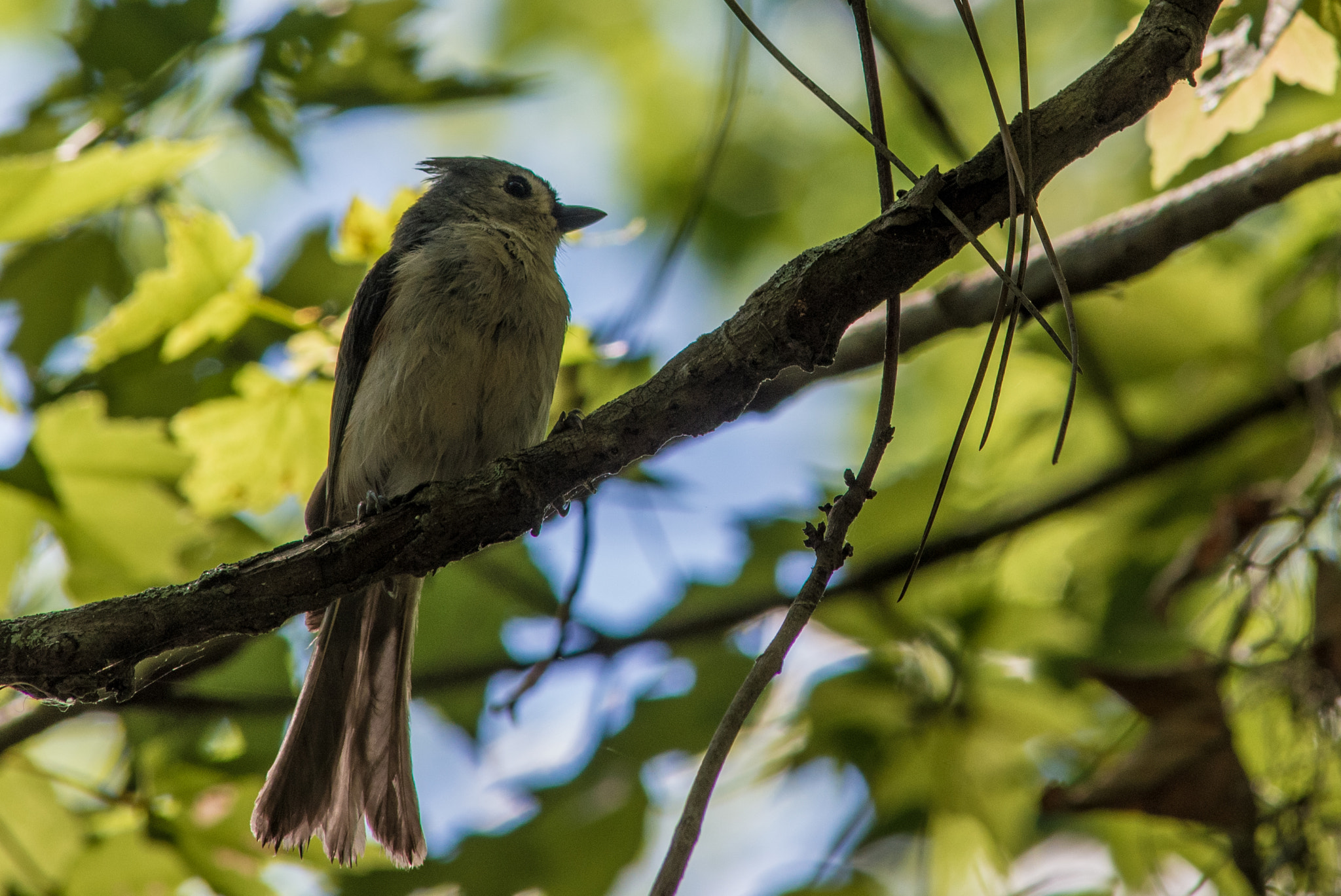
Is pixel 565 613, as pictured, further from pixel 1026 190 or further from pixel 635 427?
pixel 1026 190

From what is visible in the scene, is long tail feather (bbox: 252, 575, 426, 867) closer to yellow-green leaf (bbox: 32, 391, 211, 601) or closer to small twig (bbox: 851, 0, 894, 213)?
yellow-green leaf (bbox: 32, 391, 211, 601)

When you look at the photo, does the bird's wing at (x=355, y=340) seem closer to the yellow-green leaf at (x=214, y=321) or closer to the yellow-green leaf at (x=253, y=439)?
the yellow-green leaf at (x=253, y=439)

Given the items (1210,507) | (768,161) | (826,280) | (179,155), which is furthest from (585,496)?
(768,161)

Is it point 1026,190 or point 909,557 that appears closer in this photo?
point 1026,190

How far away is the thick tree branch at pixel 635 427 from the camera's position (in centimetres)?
173

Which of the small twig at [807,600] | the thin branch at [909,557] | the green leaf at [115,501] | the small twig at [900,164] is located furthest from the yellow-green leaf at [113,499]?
the small twig at [807,600]

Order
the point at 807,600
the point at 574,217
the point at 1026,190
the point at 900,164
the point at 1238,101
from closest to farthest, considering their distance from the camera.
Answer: the point at 1026,190 < the point at 807,600 < the point at 900,164 < the point at 1238,101 < the point at 574,217

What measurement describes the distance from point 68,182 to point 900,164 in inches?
80.2

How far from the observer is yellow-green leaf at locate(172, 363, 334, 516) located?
3227 mm

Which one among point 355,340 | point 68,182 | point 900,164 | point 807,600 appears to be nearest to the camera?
point 807,600

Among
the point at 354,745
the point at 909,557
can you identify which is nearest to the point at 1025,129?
the point at 909,557

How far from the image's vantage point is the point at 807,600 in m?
1.70

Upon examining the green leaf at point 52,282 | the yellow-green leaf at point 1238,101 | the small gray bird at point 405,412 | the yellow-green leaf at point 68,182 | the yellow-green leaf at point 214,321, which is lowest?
the yellow-green leaf at point 1238,101

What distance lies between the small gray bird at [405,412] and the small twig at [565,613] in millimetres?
533
